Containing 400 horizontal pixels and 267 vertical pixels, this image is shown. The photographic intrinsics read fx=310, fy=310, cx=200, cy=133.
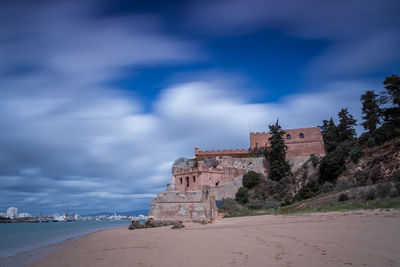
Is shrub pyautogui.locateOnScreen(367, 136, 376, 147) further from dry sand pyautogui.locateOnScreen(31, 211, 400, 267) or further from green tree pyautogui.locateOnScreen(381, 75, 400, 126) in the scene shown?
dry sand pyautogui.locateOnScreen(31, 211, 400, 267)

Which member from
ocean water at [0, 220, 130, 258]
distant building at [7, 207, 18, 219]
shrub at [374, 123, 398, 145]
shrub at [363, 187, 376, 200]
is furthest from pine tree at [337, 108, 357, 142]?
distant building at [7, 207, 18, 219]

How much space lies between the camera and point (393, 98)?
23.4 meters

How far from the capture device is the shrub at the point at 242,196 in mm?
30517

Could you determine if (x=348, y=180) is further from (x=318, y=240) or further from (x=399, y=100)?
(x=318, y=240)

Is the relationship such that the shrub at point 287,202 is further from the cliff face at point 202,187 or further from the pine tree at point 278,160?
the cliff face at point 202,187

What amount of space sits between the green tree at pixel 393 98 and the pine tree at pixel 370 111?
3.41 ft

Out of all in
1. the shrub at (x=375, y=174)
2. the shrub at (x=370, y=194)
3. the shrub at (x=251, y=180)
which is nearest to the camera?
the shrub at (x=370, y=194)

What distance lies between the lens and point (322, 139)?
117 ft

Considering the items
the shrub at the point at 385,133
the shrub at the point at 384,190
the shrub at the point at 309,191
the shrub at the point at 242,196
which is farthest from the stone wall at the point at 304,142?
the shrub at the point at 384,190

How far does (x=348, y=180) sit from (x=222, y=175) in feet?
48.5

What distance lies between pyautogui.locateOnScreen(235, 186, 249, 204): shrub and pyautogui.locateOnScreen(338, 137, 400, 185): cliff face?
9005 mm

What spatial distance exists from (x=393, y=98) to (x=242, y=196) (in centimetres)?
1559

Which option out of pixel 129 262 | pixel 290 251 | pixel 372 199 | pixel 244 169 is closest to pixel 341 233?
pixel 290 251

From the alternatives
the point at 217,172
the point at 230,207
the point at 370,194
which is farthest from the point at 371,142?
the point at 217,172
